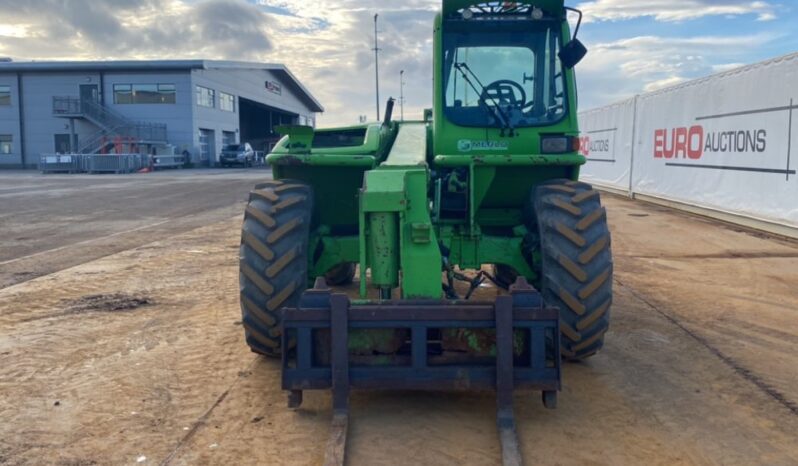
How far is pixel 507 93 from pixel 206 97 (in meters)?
49.6

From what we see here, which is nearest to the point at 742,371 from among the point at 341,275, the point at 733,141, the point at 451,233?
the point at 451,233

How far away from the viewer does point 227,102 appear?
5691 cm

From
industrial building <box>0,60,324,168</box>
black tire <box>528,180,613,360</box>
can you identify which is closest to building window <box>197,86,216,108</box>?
industrial building <box>0,60,324,168</box>

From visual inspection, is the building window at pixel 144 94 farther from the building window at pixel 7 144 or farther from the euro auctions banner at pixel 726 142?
the euro auctions banner at pixel 726 142

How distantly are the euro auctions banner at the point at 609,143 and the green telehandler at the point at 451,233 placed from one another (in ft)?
52.5

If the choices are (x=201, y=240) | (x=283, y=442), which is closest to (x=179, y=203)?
(x=201, y=240)

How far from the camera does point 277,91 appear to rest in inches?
2616

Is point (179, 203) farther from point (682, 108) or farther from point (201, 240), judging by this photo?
point (682, 108)

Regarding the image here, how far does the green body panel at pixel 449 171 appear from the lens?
5477 millimetres

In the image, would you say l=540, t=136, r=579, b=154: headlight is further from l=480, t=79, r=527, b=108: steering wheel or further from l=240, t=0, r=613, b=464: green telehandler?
l=480, t=79, r=527, b=108: steering wheel

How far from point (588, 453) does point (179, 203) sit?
1954 centimetres

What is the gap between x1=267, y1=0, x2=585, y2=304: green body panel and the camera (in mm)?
5477

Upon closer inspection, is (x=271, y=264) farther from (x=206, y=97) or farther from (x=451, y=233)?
(x=206, y=97)

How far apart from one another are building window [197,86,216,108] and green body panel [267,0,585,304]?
47.3 m
